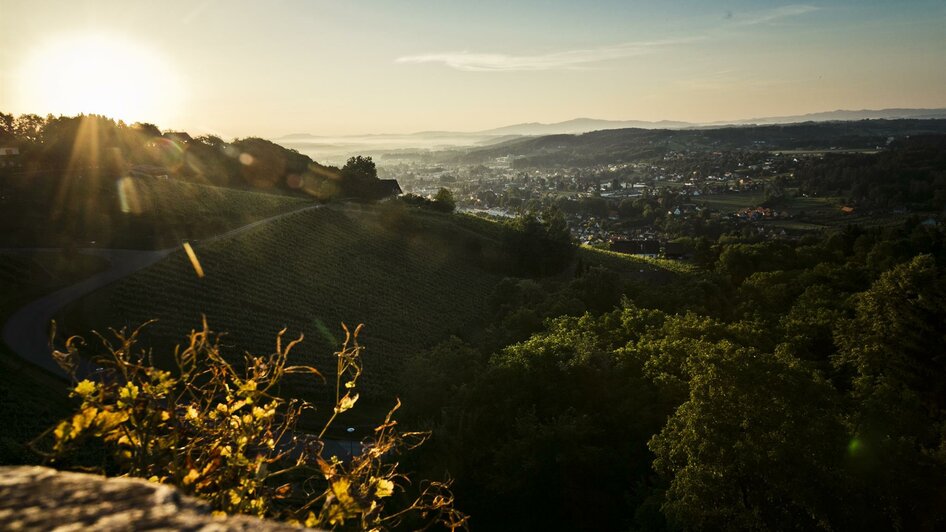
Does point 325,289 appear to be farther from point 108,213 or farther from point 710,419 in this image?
point 710,419

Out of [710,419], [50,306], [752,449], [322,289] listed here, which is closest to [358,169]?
[322,289]

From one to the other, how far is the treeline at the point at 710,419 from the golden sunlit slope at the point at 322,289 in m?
14.0

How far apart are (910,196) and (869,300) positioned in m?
142

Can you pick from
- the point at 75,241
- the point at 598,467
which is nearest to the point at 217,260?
the point at 75,241

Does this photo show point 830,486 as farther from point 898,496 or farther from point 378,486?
point 378,486

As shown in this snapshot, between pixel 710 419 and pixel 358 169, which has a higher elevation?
pixel 358 169

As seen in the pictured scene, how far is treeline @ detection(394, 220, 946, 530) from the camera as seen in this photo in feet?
36.2

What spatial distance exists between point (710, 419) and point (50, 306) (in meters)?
35.6

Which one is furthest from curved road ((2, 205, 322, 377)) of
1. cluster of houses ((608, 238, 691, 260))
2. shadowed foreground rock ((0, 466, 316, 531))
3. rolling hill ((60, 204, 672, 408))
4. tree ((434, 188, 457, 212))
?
cluster of houses ((608, 238, 691, 260))

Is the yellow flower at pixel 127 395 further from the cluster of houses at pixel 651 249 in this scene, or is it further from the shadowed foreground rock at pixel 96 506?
the cluster of houses at pixel 651 249

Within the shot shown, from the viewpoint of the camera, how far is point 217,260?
40688 millimetres

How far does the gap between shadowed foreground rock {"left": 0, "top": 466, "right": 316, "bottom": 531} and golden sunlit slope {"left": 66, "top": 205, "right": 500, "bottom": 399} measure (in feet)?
92.5

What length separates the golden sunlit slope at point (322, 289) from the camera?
32.2 meters

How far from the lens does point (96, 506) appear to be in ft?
5.94
